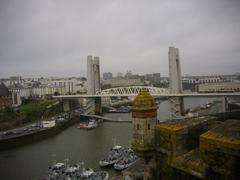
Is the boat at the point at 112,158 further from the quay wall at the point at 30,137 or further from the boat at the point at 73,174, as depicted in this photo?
the quay wall at the point at 30,137

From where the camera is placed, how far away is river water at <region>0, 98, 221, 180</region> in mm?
12750

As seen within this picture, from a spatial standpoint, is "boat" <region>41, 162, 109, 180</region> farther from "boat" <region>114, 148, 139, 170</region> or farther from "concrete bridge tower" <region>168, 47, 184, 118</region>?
"concrete bridge tower" <region>168, 47, 184, 118</region>

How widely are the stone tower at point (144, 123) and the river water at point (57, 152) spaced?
8085mm

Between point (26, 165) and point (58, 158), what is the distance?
5.71 feet

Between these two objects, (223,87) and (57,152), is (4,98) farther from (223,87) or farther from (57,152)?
(223,87)

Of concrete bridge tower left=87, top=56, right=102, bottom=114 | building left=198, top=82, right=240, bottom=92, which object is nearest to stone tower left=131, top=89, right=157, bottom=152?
concrete bridge tower left=87, top=56, right=102, bottom=114

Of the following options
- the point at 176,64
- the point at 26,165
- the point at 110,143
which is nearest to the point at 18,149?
the point at 26,165

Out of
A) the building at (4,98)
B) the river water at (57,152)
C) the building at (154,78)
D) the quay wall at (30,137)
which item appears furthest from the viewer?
the building at (154,78)

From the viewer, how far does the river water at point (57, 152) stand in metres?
12.8

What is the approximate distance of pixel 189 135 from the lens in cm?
472

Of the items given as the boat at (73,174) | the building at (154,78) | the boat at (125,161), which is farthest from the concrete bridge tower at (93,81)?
the building at (154,78)

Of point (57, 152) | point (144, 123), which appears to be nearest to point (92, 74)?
point (57, 152)

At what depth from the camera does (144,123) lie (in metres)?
5.17

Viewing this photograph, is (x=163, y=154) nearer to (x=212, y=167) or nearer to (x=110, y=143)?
(x=212, y=167)
